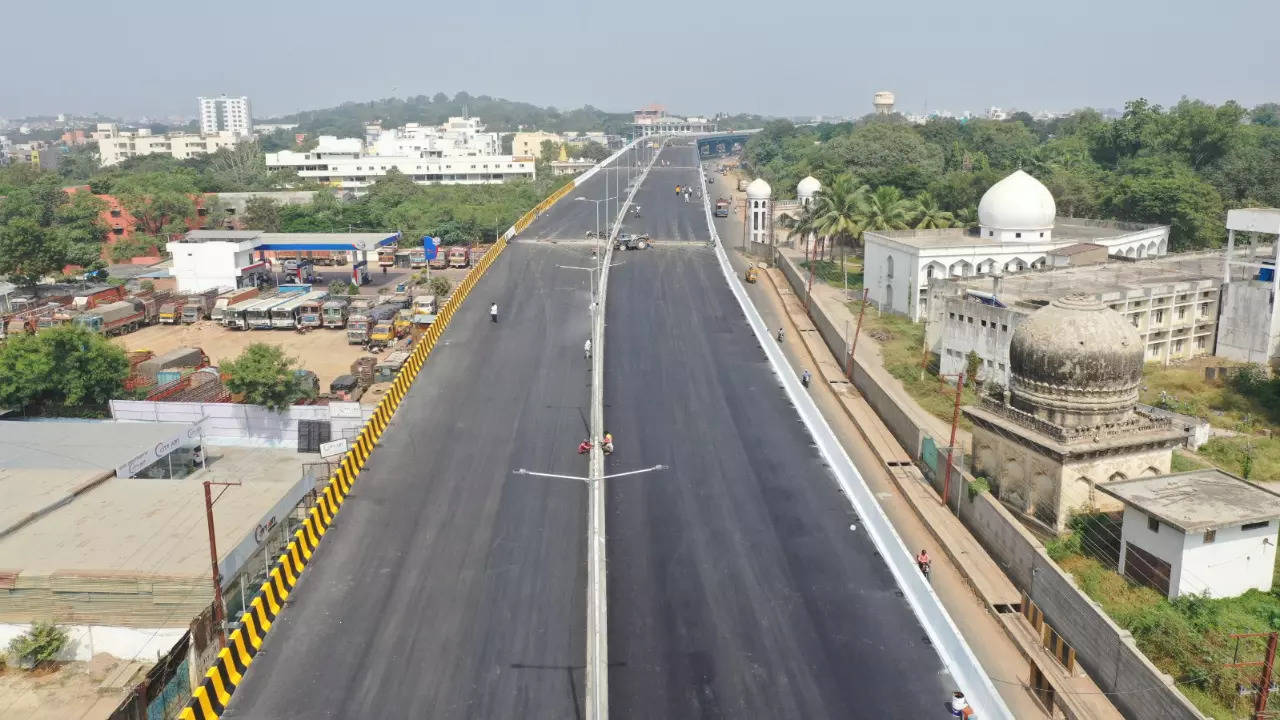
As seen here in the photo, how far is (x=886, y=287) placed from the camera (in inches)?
2569

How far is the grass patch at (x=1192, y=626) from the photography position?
905 inches

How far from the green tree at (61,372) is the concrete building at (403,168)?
128 m

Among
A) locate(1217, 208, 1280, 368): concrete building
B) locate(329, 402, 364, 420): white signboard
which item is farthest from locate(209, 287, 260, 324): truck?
locate(1217, 208, 1280, 368): concrete building

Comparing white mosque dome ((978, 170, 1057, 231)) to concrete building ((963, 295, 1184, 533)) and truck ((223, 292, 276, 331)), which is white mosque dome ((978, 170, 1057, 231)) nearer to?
concrete building ((963, 295, 1184, 533))

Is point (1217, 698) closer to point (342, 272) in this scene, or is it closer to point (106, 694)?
point (106, 694)

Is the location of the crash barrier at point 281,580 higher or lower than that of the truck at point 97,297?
lower

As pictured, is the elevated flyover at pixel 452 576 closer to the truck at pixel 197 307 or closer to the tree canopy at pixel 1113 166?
the truck at pixel 197 307

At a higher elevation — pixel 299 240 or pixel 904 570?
pixel 299 240

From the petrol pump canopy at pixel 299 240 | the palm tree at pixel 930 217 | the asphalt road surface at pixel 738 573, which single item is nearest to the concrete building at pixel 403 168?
the petrol pump canopy at pixel 299 240

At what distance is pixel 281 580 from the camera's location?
86.2 ft

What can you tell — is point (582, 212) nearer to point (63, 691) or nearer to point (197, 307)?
point (197, 307)

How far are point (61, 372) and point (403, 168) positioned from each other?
5301 inches

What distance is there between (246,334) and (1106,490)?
5324 cm

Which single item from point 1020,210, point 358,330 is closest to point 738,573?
point 358,330
